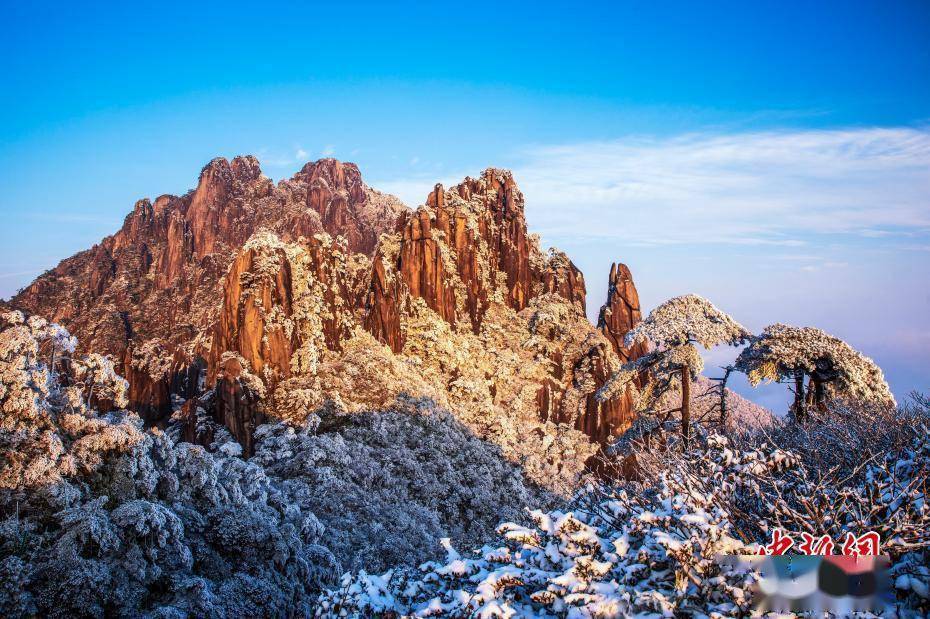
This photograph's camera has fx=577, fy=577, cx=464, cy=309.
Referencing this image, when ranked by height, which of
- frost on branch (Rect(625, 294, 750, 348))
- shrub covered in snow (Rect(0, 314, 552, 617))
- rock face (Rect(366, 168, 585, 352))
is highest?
rock face (Rect(366, 168, 585, 352))

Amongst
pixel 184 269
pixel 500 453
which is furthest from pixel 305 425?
pixel 184 269

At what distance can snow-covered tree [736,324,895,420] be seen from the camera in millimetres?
18781

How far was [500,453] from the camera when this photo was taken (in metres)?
45.4

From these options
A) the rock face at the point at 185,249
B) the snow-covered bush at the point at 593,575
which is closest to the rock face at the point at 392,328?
the rock face at the point at 185,249

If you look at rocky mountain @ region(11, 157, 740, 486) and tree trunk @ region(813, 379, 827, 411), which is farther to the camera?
rocky mountain @ region(11, 157, 740, 486)

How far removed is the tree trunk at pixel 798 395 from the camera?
1972cm

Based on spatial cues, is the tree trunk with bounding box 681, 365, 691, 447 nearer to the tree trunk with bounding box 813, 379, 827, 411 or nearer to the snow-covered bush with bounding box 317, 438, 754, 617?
the tree trunk with bounding box 813, 379, 827, 411

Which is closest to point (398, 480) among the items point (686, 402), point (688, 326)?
point (686, 402)

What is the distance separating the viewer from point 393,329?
54.5 m

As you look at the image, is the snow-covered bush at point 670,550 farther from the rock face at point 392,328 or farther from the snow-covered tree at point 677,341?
the rock face at point 392,328

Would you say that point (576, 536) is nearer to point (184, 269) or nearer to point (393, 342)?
point (393, 342)

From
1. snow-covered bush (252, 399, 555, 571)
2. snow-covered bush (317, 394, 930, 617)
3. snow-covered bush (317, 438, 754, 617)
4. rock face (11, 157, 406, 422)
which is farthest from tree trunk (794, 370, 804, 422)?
rock face (11, 157, 406, 422)

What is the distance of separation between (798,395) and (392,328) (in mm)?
38950

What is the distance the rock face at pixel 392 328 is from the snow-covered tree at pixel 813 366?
2820 centimetres
